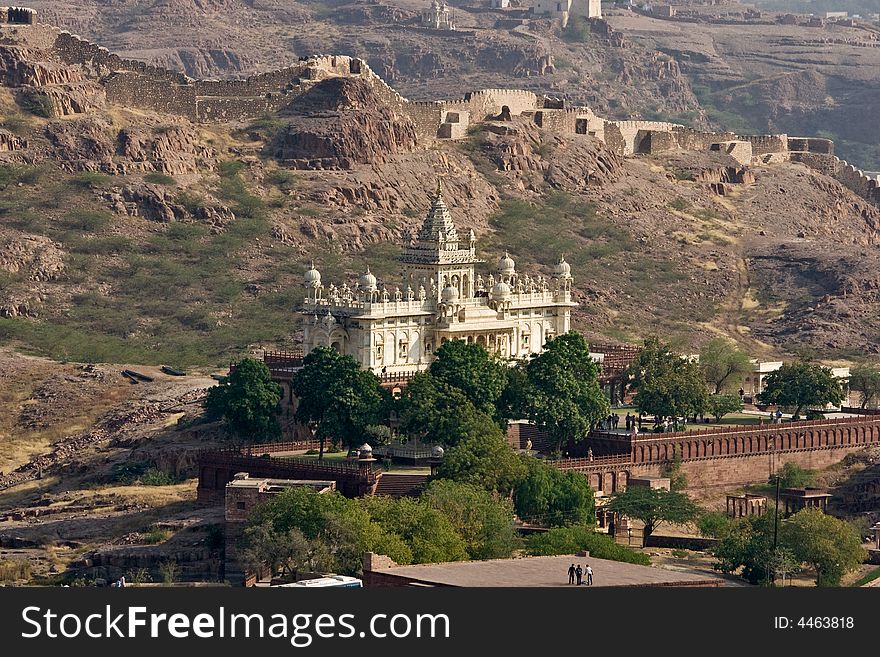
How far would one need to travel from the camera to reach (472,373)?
146 m

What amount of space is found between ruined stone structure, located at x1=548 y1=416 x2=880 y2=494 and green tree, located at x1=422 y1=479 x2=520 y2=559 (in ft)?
44.4

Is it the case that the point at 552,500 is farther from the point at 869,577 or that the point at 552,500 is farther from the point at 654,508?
the point at 869,577

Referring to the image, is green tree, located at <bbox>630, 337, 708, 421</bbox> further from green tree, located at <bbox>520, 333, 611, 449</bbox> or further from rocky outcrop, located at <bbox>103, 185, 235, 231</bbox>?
rocky outcrop, located at <bbox>103, 185, 235, 231</bbox>

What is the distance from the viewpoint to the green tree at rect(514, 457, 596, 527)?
445 ft

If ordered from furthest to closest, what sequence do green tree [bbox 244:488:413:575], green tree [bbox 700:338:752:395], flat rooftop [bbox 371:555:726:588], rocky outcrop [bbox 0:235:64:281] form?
1. rocky outcrop [bbox 0:235:64:281]
2. green tree [bbox 700:338:752:395]
3. green tree [bbox 244:488:413:575]
4. flat rooftop [bbox 371:555:726:588]

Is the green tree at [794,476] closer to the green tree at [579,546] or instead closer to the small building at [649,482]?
the small building at [649,482]

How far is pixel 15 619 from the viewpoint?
87.2 meters

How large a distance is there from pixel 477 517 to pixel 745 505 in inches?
941

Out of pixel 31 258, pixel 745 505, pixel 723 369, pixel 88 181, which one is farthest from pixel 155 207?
pixel 745 505

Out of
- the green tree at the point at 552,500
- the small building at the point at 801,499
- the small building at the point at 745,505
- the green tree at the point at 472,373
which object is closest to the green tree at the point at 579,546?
the green tree at the point at 552,500

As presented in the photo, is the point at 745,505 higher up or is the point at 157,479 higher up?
the point at 157,479

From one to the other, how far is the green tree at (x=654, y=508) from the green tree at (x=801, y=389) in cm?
2315

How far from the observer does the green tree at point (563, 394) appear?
147250mm

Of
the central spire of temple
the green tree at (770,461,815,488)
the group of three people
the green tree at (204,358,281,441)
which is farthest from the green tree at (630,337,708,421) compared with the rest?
the group of three people
